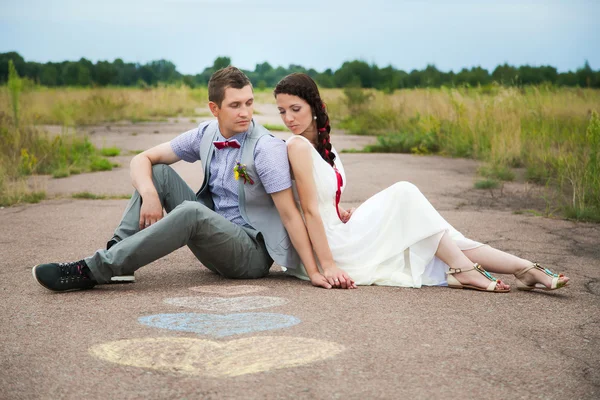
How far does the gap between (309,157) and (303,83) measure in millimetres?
475

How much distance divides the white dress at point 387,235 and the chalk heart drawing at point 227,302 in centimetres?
63

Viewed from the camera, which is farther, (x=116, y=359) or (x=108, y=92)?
(x=108, y=92)

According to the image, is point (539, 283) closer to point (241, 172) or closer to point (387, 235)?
point (387, 235)

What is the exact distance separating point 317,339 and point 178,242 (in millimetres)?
1214

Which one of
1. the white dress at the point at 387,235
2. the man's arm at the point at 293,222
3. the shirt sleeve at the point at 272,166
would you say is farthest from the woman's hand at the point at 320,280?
the shirt sleeve at the point at 272,166

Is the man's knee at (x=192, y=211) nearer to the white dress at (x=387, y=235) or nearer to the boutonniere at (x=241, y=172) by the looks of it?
the boutonniere at (x=241, y=172)

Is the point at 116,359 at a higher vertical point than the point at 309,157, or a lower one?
lower

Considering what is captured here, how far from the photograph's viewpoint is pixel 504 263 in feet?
15.4

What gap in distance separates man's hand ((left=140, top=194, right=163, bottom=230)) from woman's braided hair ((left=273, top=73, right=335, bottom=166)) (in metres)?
1.04

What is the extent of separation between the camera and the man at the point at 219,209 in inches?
171

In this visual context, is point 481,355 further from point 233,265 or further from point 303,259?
point 233,265

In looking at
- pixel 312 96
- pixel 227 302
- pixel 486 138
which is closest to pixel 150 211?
pixel 227 302

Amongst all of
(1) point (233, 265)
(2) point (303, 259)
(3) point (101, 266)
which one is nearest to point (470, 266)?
(2) point (303, 259)

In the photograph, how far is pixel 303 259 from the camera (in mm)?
4648
